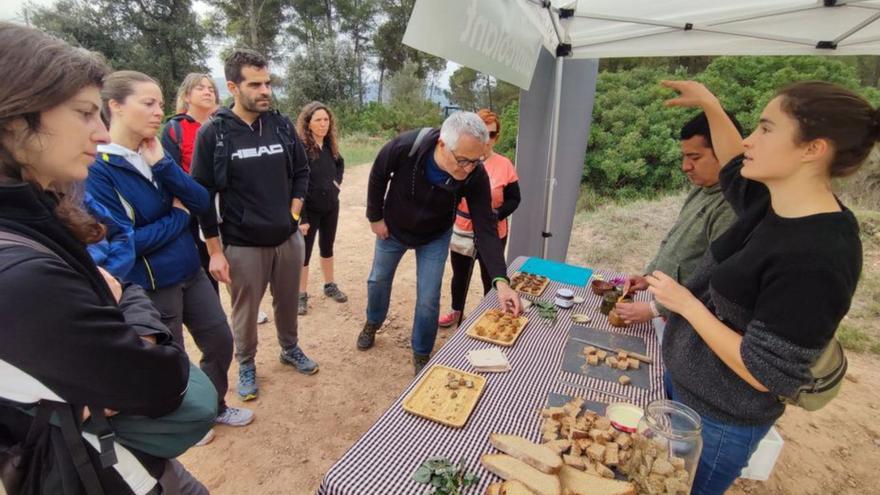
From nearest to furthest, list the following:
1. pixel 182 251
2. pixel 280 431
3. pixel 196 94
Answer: pixel 182 251
pixel 280 431
pixel 196 94

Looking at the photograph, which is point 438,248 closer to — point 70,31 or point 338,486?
point 338,486

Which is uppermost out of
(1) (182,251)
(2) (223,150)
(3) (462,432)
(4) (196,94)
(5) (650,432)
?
(4) (196,94)

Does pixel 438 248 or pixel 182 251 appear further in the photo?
pixel 438 248

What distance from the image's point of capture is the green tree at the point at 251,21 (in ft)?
73.7

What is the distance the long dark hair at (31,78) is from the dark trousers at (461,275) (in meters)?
2.69

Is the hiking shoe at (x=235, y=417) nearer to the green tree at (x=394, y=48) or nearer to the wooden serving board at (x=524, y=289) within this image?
the wooden serving board at (x=524, y=289)

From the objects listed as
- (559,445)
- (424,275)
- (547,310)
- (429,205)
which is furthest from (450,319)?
(559,445)

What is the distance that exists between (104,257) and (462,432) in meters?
1.43

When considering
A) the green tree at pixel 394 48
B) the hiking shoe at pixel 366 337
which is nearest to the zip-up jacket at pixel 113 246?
the hiking shoe at pixel 366 337

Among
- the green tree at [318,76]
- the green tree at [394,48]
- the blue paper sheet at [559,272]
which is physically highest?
the green tree at [394,48]

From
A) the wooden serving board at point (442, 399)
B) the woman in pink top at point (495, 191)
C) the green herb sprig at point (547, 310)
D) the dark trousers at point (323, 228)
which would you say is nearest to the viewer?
the wooden serving board at point (442, 399)

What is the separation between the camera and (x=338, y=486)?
104 cm

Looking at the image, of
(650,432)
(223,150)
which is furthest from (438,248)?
(650,432)

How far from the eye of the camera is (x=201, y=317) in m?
2.08
